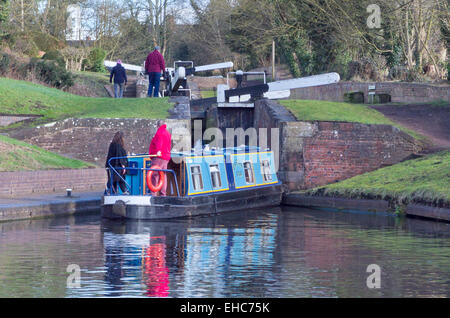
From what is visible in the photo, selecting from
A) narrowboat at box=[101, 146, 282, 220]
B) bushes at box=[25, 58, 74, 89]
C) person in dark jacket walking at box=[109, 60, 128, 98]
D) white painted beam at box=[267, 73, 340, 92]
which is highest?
bushes at box=[25, 58, 74, 89]

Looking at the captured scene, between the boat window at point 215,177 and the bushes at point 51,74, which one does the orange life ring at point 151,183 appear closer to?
the boat window at point 215,177

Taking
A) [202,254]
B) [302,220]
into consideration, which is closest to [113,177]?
[302,220]

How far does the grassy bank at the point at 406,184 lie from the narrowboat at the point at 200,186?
162cm

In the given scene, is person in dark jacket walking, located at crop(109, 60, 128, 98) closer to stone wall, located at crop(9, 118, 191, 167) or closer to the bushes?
stone wall, located at crop(9, 118, 191, 167)

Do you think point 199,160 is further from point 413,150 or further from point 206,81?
point 206,81

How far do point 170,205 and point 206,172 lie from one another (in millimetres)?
1761

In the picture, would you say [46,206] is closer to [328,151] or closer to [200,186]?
[200,186]

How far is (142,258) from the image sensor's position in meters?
11.1

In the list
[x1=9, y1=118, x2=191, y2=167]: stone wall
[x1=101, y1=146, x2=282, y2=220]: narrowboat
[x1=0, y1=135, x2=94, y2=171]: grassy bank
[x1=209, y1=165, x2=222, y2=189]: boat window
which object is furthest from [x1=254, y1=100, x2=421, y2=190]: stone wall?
[x1=0, y1=135, x2=94, y2=171]: grassy bank

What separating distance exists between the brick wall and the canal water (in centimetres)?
207

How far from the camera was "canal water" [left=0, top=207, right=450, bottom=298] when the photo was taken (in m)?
8.79

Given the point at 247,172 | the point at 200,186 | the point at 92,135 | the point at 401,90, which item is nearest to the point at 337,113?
the point at 247,172

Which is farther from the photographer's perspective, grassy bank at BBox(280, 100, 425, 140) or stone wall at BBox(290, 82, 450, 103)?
stone wall at BBox(290, 82, 450, 103)

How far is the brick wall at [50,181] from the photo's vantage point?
17438 millimetres
